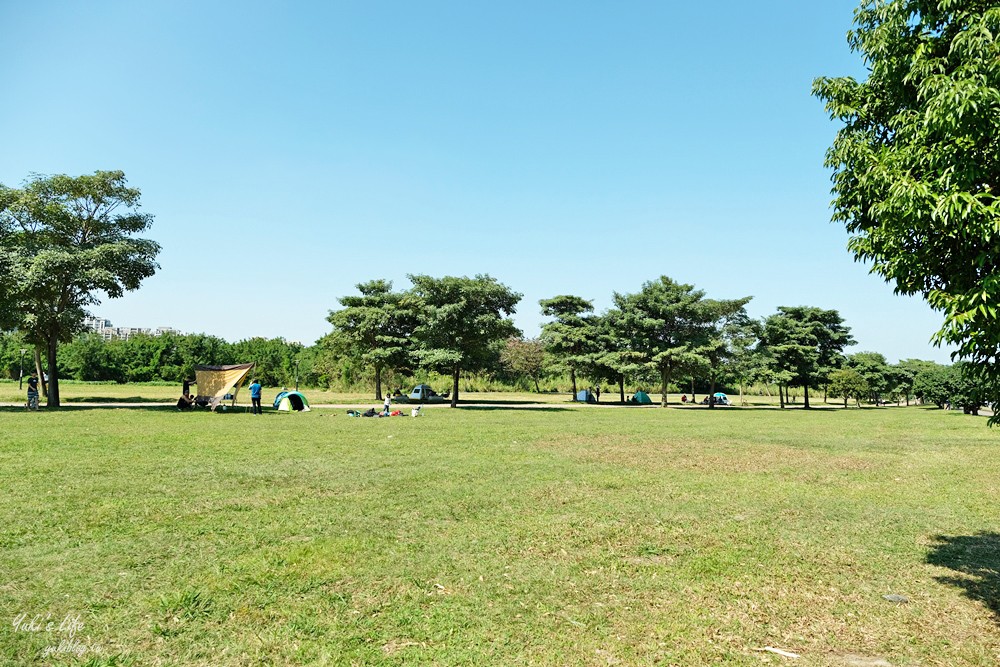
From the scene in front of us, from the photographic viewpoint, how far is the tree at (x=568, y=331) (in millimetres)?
54562

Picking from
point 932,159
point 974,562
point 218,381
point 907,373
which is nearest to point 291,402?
point 218,381

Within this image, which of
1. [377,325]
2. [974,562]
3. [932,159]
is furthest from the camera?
[377,325]

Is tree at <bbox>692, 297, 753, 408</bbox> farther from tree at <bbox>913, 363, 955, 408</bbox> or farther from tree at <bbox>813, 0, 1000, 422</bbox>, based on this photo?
tree at <bbox>813, 0, 1000, 422</bbox>

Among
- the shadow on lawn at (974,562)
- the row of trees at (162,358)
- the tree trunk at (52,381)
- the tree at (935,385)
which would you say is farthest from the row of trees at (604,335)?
the shadow on lawn at (974,562)

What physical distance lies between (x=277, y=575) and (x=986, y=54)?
27.1 feet

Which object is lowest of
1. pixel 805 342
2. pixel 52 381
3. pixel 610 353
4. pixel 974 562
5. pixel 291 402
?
pixel 974 562

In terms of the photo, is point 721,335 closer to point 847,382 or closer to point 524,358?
point 847,382

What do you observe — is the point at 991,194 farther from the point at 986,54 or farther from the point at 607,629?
the point at 607,629

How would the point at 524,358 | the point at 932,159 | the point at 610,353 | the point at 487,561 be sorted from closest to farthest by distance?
the point at 932,159, the point at 487,561, the point at 610,353, the point at 524,358

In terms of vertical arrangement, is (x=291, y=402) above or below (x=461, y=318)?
below

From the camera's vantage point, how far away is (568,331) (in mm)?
55344

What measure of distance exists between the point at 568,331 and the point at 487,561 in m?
49.0

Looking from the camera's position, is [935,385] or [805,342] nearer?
[935,385]

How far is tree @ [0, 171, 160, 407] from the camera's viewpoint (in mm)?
29328
